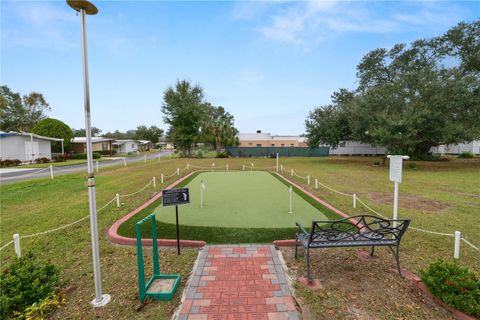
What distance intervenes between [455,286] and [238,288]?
249 centimetres

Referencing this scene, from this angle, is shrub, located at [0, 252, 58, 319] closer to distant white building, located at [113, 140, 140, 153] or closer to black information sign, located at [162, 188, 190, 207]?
black information sign, located at [162, 188, 190, 207]

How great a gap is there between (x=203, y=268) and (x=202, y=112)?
28.6m

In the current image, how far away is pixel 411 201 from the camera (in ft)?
26.0

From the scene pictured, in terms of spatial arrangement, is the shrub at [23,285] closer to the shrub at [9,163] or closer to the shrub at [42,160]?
the shrub at [9,163]

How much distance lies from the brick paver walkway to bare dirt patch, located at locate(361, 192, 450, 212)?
224 inches

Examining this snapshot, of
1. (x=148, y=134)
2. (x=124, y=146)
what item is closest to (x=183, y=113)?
(x=124, y=146)

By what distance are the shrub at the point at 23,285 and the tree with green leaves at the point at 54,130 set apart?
3213cm

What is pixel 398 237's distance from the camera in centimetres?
345

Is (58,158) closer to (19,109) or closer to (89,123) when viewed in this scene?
(19,109)

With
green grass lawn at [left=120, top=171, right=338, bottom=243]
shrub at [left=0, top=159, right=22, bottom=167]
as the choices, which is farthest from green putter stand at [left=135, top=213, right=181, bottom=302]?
shrub at [left=0, top=159, right=22, bottom=167]

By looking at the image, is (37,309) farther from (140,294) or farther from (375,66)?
(375,66)

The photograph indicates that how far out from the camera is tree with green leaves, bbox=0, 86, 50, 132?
37.9 m

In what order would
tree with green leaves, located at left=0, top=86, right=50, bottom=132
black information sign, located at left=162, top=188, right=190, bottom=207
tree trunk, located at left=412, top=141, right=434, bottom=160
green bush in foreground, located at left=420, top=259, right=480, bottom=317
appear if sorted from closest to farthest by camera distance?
green bush in foreground, located at left=420, top=259, right=480, bottom=317 < black information sign, located at left=162, top=188, right=190, bottom=207 < tree trunk, located at left=412, top=141, right=434, bottom=160 < tree with green leaves, located at left=0, top=86, right=50, bottom=132

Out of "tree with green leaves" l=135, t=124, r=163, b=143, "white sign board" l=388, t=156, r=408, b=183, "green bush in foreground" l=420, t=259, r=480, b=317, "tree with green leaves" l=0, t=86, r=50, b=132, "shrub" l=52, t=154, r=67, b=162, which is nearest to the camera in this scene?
"green bush in foreground" l=420, t=259, r=480, b=317
